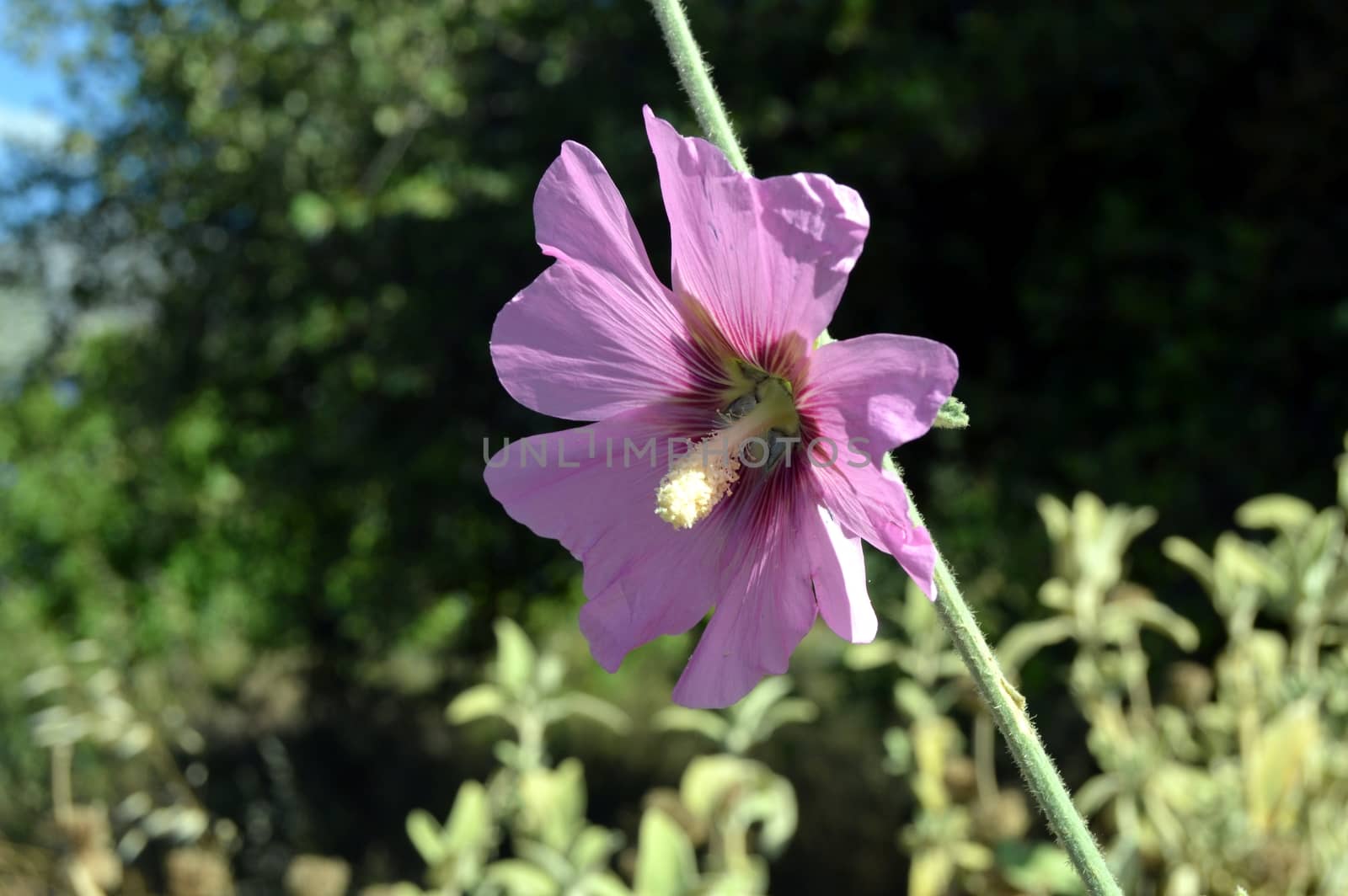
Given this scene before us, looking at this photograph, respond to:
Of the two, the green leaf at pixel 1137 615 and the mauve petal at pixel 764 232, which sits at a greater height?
the mauve petal at pixel 764 232

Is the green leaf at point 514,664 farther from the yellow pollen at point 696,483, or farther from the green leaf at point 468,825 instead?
the yellow pollen at point 696,483

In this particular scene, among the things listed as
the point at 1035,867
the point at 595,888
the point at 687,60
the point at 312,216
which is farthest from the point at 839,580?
the point at 312,216

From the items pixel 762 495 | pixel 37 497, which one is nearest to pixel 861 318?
pixel 762 495

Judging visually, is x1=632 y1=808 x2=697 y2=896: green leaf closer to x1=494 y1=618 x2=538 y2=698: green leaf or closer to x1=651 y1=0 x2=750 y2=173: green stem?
x1=494 y1=618 x2=538 y2=698: green leaf

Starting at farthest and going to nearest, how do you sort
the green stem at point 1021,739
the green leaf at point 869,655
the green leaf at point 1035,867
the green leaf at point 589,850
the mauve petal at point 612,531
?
1. the green leaf at point 869,655
2. the green leaf at point 589,850
3. the green leaf at point 1035,867
4. the mauve petal at point 612,531
5. the green stem at point 1021,739

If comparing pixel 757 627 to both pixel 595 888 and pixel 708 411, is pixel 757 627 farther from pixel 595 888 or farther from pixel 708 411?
pixel 595 888

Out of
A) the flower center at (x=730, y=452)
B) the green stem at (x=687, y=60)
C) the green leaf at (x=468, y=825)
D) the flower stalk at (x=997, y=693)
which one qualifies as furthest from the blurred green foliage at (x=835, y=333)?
the green stem at (x=687, y=60)

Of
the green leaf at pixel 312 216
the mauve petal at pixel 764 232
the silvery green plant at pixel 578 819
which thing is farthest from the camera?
the green leaf at pixel 312 216
